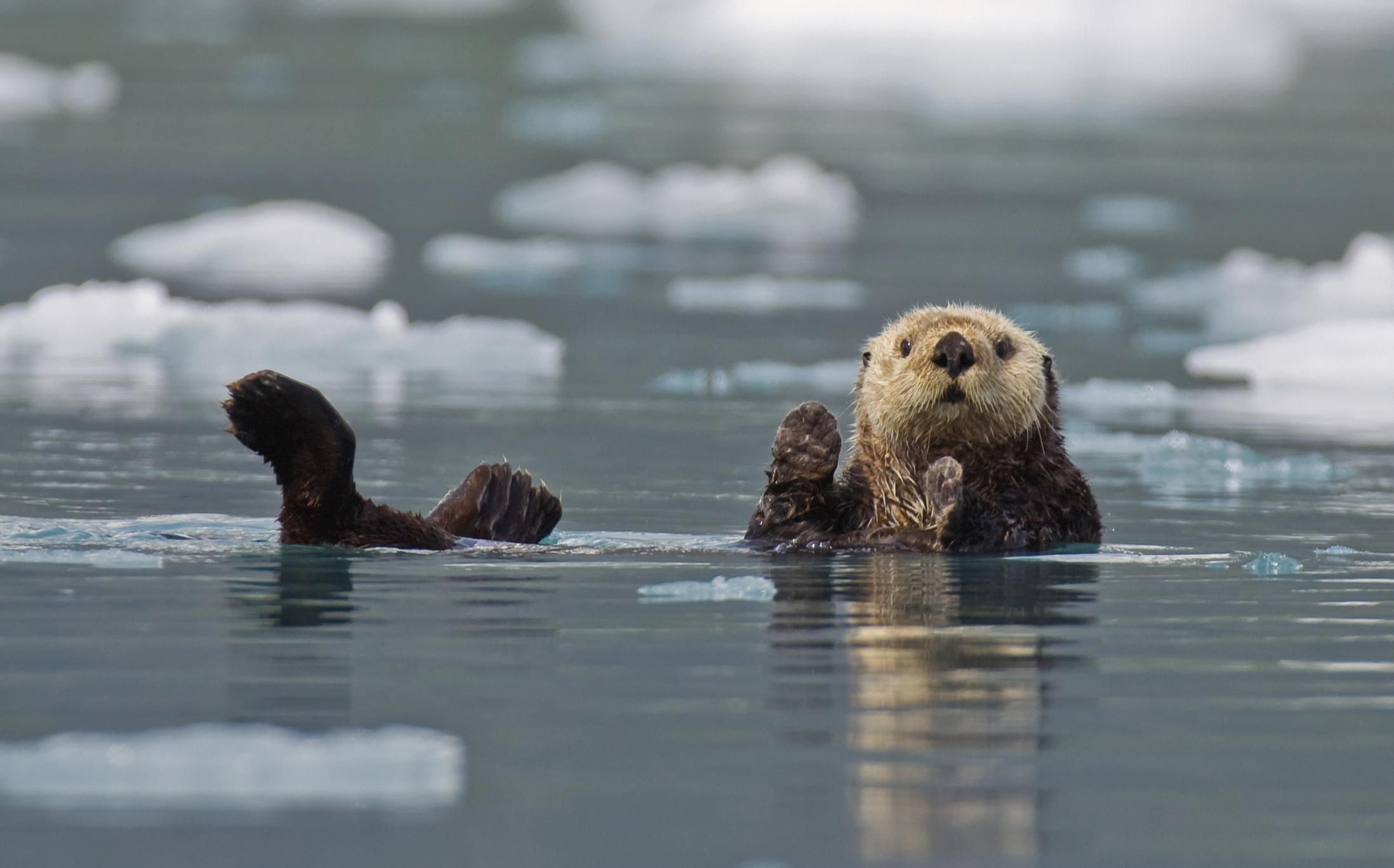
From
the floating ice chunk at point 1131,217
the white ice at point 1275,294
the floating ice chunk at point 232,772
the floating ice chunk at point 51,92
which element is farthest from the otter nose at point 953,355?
the floating ice chunk at point 51,92

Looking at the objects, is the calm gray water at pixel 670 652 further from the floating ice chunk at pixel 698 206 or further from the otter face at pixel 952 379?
the floating ice chunk at pixel 698 206

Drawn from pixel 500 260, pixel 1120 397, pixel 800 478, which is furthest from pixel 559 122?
pixel 800 478

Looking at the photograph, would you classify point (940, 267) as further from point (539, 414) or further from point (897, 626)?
point (897, 626)

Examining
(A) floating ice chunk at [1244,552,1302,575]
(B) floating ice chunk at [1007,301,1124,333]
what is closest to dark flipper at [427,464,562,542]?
(A) floating ice chunk at [1244,552,1302,575]

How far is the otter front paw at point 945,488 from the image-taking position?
534 centimetres

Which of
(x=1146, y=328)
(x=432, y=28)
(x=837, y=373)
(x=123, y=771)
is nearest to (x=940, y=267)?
(x=1146, y=328)

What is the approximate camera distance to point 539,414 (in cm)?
891

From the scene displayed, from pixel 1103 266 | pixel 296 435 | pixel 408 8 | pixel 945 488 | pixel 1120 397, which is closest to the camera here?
pixel 296 435

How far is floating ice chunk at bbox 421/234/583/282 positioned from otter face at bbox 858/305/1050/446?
27.7 ft

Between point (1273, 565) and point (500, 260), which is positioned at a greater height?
point (500, 260)

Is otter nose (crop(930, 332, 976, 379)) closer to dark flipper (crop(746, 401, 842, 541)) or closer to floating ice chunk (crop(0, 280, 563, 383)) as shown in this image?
dark flipper (crop(746, 401, 842, 541))

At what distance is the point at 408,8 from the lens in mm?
38781

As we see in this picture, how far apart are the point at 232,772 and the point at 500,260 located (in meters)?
11.9

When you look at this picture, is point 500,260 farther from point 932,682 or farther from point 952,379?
point 932,682
